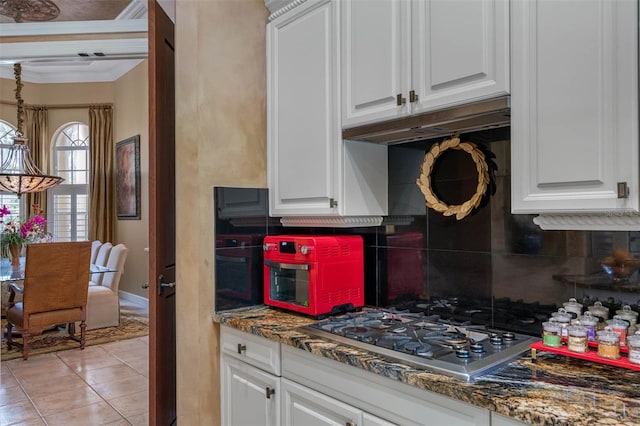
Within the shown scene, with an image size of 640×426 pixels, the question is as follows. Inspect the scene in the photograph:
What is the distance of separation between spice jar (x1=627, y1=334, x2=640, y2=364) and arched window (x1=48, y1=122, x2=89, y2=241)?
787cm

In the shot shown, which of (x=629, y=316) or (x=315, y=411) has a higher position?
(x=629, y=316)

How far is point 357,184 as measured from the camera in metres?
2.13

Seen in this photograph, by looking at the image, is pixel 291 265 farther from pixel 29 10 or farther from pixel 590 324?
pixel 29 10

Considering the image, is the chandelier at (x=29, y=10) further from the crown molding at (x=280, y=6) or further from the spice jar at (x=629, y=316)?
the spice jar at (x=629, y=316)

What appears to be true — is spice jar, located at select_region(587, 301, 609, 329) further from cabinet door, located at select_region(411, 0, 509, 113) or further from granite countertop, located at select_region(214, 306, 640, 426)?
cabinet door, located at select_region(411, 0, 509, 113)

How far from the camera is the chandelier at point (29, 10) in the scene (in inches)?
190

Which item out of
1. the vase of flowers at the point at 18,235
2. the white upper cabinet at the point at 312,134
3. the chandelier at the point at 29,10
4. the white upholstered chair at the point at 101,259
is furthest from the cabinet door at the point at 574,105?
the vase of flowers at the point at 18,235

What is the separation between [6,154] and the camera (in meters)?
7.51

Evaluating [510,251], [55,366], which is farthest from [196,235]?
[55,366]

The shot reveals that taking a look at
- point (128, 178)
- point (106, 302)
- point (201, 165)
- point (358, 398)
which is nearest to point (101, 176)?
point (128, 178)

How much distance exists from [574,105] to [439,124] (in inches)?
20.3

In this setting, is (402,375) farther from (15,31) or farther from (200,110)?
(15,31)

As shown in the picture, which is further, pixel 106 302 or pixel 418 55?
pixel 106 302

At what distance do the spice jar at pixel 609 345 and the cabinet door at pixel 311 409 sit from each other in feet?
2.59
